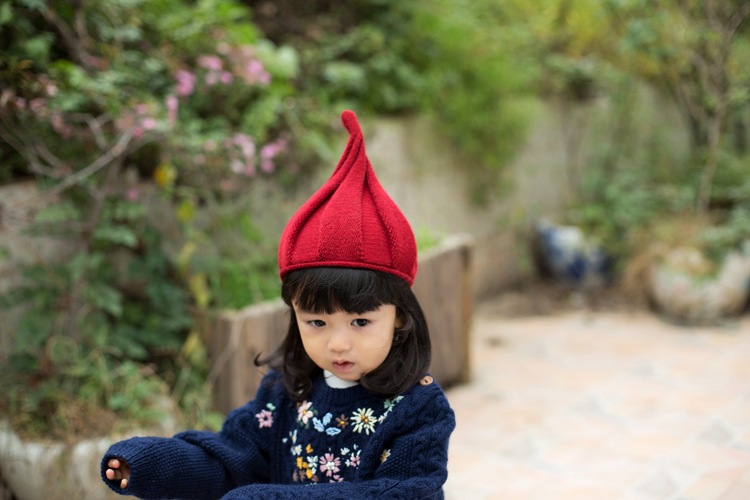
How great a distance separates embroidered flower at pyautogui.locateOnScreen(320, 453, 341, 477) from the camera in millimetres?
1738

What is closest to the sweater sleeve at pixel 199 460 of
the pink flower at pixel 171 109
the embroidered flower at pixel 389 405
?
the embroidered flower at pixel 389 405

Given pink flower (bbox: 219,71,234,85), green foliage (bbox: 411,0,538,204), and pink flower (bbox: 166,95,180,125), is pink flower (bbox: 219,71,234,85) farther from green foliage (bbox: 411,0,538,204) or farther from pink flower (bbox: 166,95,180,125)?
green foliage (bbox: 411,0,538,204)

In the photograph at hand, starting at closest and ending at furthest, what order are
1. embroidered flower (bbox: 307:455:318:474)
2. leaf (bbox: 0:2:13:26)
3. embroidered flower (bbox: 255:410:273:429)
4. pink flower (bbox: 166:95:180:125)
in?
embroidered flower (bbox: 307:455:318:474) → embroidered flower (bbox: 255:410:273:429) → leaf (bbox: 0:2:13:26) → pink flower (bbox: 166:95:180:125)

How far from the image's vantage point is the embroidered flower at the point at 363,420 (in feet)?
5.68

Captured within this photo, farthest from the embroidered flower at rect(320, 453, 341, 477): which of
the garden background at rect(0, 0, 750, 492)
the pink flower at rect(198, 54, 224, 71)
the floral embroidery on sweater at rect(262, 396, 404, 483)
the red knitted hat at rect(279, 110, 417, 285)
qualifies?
the pink flower at rect(198, 54, 224, 71)

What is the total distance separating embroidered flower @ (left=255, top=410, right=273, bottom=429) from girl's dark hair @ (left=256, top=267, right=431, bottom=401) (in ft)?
0.30

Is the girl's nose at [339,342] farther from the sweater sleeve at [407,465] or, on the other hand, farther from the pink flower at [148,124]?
the pink flower at [148,124]

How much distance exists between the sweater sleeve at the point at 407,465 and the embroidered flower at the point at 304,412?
0.21m

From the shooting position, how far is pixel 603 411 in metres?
3.83

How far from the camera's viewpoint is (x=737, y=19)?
5055mm

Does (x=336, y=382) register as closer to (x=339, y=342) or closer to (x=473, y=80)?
(x=339, y=342)

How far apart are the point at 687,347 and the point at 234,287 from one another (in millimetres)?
3028

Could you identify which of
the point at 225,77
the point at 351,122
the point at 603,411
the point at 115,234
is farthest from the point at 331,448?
the point at 603,411

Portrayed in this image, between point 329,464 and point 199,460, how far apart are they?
0.32 m
